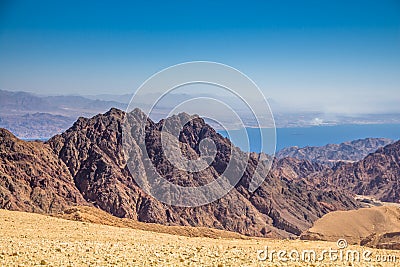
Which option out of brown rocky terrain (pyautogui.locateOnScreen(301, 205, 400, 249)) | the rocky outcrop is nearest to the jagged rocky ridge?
the rocky outcrop

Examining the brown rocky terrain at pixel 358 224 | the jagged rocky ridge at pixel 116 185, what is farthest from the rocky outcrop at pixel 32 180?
the brown rocky terrain at pixel 358 224

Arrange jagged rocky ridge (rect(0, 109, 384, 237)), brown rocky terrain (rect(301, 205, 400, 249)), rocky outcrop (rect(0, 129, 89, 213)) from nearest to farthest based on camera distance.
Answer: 1. brown rocky terrain (rect(301, 205, 400, 249))
2. rocky outcrop (rect(0, 129, 89, 213))
3. jagged rocky ridge (rect(0, 109, 384, 237))

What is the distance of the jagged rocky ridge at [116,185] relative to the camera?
8900 cm

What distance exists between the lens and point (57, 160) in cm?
10494

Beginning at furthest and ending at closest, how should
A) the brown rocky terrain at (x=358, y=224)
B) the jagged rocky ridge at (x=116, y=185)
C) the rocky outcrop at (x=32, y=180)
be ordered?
the jagged rocky ridge at (x=116, y=185)
the rocky outcrop at (x=32, y=180)
the brown rocky terrain at (x=358, y=224)

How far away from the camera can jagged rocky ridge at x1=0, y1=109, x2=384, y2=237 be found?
292 ft

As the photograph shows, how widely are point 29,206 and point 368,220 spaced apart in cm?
6593

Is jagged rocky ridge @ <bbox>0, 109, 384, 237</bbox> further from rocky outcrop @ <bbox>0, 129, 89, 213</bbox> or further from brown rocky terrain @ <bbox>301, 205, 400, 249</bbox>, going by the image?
brown rocky terrain @ <bbox>301, 205, 400, 249</bbox>

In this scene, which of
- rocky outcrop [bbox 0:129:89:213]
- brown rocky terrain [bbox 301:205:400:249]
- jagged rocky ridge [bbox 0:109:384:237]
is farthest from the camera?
jagged rocky ridge [bbox 0:109:384:237]

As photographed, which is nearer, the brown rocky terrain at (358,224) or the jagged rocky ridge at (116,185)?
the brown rocky terrain at (358,224)

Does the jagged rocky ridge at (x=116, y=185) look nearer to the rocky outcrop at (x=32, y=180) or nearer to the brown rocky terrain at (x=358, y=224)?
the rocky outcrop at (x=32, y=180)

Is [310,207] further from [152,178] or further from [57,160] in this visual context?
[57,160]

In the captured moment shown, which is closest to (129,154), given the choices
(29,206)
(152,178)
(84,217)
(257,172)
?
(152,178)

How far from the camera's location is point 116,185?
103000mm
